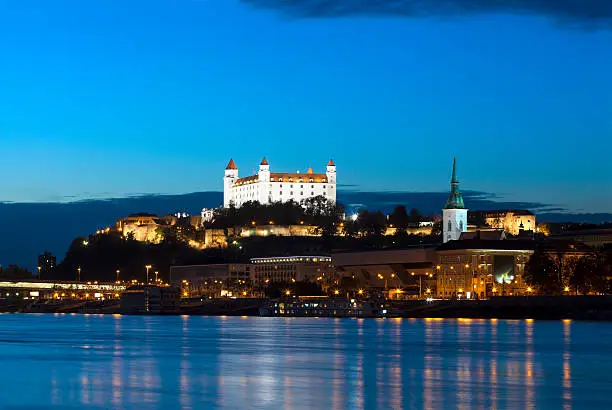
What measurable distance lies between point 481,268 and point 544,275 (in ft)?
60.9

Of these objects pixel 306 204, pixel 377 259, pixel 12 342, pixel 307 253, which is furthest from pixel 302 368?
pixel 306 204

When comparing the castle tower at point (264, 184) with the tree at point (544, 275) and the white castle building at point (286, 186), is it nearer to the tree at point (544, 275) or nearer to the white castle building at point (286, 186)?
the white castle building at point (286, 186)

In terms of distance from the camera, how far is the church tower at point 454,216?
153750 millimetres

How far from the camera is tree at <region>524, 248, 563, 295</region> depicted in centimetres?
10738

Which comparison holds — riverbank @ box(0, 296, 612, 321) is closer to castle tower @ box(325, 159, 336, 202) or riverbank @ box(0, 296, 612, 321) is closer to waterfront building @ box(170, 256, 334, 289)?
waterfront building @ box(170, 256, 334, 289)

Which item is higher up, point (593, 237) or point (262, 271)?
point (593, 237)

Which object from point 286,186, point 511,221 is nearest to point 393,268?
point 511,221

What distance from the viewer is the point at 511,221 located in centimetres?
17362

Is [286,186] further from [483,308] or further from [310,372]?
[310,372]

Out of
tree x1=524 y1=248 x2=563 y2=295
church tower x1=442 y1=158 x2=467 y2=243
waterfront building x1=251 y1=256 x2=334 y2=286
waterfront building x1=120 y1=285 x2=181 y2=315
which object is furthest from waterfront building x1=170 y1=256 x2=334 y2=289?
tree x1=524 y1=248 x2=563 y2=295

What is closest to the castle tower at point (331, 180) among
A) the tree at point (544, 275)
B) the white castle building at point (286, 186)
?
the white castle building at point (286, 186)

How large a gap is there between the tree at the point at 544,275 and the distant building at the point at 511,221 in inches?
2336

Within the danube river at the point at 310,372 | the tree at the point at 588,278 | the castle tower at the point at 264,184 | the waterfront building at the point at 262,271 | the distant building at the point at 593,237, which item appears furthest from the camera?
the castle tower at the point at 264,184

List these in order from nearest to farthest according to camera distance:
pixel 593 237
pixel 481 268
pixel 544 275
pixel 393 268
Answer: pixel 544 275
pixel 481 268
pixel 393 268
pixel 593 237
